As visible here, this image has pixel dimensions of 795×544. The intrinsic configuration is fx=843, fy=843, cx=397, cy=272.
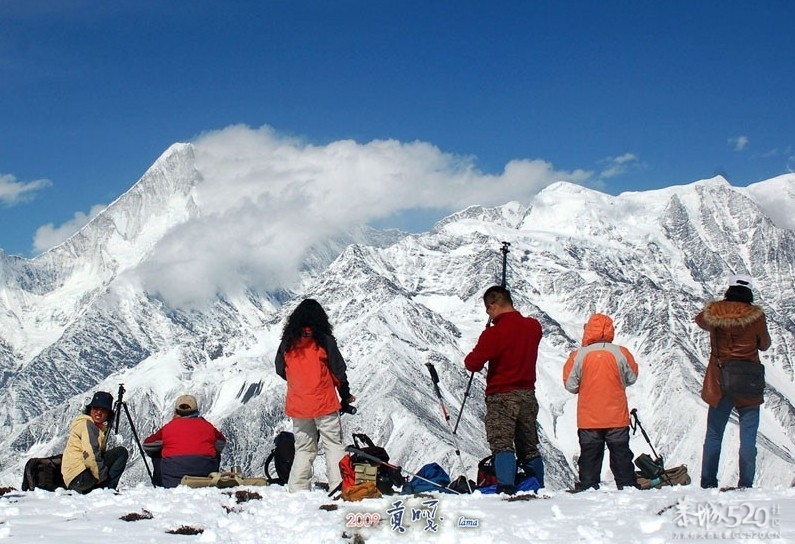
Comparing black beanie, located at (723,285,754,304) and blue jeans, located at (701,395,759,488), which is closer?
blue jeans, located at (701,395,759,488)

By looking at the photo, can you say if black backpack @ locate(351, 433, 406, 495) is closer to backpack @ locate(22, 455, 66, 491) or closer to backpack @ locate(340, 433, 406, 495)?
backpack @ locate(340, 433, 406, 495)

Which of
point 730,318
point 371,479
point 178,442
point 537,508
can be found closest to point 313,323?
point 371,479

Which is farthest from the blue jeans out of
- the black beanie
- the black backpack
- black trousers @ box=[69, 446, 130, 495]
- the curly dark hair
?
black trousers @ box=[69, 446, 130, 495]

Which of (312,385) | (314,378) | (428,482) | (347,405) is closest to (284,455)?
(347,405)

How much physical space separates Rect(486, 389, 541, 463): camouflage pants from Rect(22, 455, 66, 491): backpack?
9914mm

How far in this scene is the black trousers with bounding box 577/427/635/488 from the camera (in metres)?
17.0

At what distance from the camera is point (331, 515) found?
542 inches

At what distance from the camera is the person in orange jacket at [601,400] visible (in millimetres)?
16922

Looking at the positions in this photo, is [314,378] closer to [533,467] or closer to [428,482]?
[428,482]

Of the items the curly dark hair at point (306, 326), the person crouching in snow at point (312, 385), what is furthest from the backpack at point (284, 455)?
the curly dark hair at point (306, 326)

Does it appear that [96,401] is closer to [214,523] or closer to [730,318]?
[214,523]

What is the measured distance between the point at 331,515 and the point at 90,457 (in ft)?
24.5

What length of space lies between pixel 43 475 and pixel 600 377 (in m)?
12.6

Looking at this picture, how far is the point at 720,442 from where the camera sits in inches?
664
